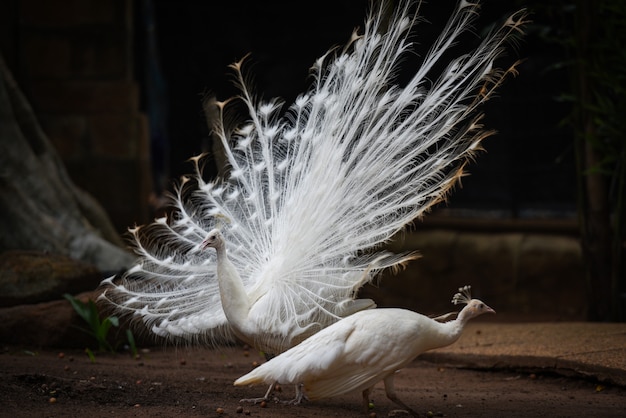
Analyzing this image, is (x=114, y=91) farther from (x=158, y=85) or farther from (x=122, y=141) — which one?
(x=158, y=85)

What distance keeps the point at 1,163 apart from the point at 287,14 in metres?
4.75

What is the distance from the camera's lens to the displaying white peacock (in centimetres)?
509

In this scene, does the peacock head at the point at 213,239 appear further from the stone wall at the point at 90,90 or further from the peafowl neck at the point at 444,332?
the stone wall at the point at 90,90

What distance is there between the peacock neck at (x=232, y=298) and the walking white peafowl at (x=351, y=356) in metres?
0.53

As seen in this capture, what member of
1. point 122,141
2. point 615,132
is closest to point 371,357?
point 615,132

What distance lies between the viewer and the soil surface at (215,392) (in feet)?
15.2

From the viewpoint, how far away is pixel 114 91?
9.92m

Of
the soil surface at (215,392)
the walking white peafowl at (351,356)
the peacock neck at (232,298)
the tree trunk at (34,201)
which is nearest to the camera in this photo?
the walking white peafowl at (351,356)

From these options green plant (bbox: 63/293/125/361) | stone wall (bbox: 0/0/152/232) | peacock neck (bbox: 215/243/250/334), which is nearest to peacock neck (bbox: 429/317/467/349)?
peacock neck (bbox: 215/243/250/334)

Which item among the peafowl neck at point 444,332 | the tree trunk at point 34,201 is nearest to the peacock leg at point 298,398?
the peafowl neck at point 444,332

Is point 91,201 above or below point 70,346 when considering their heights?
above

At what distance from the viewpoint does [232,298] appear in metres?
5.02

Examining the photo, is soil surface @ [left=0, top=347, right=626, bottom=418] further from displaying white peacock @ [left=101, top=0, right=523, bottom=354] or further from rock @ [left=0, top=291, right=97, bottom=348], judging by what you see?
displaying white peacock @ [left=101, top=0, right=523, bottom=354]

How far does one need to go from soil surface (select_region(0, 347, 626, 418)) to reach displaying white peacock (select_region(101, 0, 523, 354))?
0.42m
